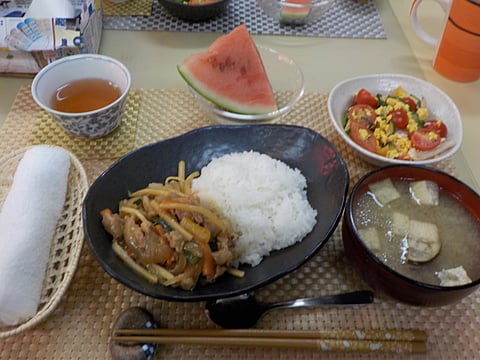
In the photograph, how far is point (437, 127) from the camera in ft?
4.70

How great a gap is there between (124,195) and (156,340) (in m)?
0.42

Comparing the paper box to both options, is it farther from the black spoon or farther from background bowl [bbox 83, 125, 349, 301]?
the black spoon

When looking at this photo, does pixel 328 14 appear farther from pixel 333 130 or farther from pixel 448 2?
pixel 333 130

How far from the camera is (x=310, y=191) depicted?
1.25 metres

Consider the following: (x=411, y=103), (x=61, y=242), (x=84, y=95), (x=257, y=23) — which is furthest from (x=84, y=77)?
(x=411, y=103)

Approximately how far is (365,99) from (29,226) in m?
1.13

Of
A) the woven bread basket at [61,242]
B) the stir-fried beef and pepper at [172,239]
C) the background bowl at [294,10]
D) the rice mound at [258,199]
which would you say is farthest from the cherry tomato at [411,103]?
the woven bread basket at [61,242]

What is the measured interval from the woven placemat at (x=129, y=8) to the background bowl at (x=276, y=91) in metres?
0.69

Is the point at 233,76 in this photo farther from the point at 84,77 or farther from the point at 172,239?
the point at 172,239

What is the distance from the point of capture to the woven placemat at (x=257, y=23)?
1999mm

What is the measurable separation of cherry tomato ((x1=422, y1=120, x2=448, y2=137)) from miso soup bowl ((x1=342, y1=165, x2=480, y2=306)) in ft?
1.06

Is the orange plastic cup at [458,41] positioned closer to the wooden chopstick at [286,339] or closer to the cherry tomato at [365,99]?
the cherry tomato at [365,99]

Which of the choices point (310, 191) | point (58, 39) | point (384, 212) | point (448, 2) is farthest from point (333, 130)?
point (58, 39)

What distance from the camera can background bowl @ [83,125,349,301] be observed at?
100cm
